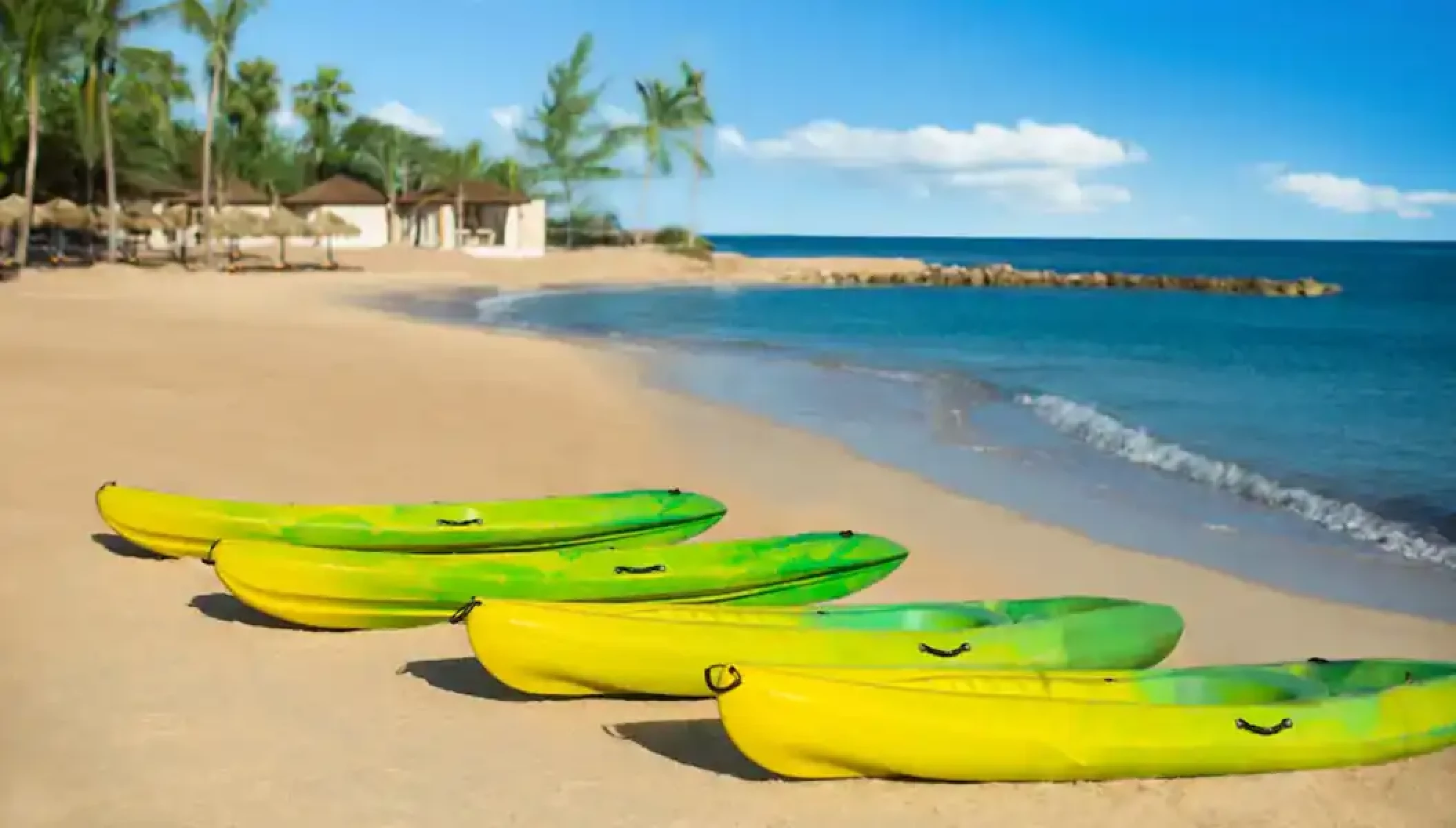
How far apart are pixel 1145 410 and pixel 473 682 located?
1317 cm

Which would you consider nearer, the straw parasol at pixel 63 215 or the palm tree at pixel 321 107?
the straw parasol at pixel 63 215

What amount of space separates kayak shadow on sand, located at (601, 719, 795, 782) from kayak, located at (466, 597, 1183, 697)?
0.42 ft

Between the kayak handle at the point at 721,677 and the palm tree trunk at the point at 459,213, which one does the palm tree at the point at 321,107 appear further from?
the kayak handle at the point at 721,677

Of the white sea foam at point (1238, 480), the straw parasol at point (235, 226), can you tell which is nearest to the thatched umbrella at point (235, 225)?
the straw parasol at point (235, 226)

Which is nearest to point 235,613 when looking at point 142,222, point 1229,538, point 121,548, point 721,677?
point 121,548

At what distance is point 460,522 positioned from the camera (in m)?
6.61

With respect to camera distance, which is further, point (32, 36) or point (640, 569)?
point (32, 36)

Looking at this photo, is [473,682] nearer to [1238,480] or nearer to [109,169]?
[1238,480]

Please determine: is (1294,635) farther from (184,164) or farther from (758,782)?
(184,164)

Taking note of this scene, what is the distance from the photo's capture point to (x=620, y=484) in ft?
31.4

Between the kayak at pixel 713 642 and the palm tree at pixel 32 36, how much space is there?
28.9m

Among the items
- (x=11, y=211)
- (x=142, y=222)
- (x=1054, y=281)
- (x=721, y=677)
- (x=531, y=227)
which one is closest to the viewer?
(x=721, y=677)

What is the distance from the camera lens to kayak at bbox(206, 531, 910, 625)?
5.67 metres

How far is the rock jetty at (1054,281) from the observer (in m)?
59.5
